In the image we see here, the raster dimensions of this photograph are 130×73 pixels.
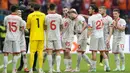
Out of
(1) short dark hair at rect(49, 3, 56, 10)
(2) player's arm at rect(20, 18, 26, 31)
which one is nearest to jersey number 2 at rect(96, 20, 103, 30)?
(1) short dark hair at rect(49, 3, 56, 10)

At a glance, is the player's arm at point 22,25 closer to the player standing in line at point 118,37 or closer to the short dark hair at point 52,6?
the short dark hair at point 52,6

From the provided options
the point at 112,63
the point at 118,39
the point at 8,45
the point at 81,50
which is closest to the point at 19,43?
the point at 8,45

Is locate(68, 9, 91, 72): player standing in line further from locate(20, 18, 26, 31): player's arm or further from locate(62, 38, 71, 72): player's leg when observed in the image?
locate(20, 18, 26, 31): player's arm

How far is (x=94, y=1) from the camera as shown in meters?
31.3

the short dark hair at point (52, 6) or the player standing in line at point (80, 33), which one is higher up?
the short dark hair at point (52, 6)

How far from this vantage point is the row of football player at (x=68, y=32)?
17188 mm

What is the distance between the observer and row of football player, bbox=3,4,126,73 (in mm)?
17188

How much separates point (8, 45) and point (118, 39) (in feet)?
14.2

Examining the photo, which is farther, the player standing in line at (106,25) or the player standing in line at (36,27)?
the player standing in line at (106,25)

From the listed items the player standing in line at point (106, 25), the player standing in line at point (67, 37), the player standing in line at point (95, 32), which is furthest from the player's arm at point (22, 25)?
the player standing in line at point (106, 25)

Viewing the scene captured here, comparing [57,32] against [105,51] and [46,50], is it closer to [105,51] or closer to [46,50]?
[46,50]

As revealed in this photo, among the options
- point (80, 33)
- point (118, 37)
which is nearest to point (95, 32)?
point (80, 33)

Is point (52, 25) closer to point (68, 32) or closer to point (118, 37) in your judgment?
point (68, 32)

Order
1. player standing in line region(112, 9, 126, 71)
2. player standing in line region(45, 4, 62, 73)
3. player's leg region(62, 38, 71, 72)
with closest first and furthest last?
1. player standing in line region(45, 4, 62, 73)
2. player's leg region(62, 38, 71, 72)
3. player standing in line region(112, 9, 126, 71)
